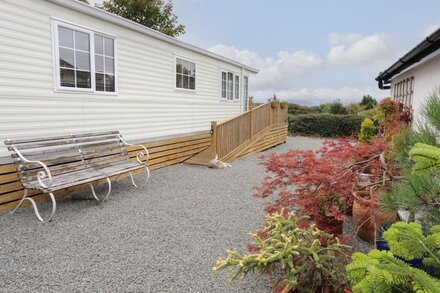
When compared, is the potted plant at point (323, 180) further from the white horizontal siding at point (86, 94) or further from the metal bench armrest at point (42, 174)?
the white horizontal siding at point (86, 94)

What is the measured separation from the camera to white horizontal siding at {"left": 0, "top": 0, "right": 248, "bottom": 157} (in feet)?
15.3

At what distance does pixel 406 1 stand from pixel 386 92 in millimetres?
7748

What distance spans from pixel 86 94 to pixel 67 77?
19.0 inches

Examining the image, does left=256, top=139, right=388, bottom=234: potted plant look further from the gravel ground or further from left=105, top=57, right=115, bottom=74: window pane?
left=105, top=57, right=115, bottom=74: window pane

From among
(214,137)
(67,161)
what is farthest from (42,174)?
(214,137)

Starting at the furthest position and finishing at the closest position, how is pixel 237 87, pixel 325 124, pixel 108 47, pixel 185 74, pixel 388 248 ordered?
pixel 325 124 → pixel 237 87 → pixel 185 74 → pixel 108 47 → pixel 388 248

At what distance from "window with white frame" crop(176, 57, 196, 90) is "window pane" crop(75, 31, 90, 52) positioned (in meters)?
3.22

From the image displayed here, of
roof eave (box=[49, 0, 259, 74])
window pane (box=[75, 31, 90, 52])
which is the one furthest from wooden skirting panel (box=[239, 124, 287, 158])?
window pane (box=[75, 31, 90, 52])

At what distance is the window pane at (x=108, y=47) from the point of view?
634 cm

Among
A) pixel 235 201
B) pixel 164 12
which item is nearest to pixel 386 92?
pixel 235 201

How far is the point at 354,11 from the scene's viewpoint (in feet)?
24.6

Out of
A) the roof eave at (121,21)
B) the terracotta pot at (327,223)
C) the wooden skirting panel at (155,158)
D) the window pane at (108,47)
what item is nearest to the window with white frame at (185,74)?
the roof eave at (121,21)

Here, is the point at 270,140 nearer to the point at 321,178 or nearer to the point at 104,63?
the point at 104,63

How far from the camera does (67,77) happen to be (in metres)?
5.52
